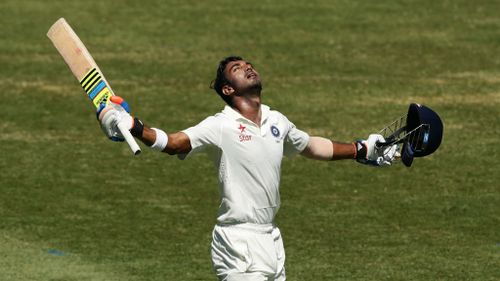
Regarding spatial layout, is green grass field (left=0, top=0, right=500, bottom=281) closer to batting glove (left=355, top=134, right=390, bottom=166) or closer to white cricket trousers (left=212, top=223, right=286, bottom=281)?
batting glove (left=355, top=134, right=390, bottom=166)

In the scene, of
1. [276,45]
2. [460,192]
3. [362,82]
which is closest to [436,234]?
[460,192]

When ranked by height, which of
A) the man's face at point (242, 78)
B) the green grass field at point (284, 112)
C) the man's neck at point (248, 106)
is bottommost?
the green grass field at point (284, 112)

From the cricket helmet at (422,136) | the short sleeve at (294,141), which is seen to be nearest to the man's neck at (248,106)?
the short sleeve at (294,141)

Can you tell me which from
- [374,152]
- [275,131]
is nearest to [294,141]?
[275,131]

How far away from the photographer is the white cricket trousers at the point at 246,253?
29.8ft

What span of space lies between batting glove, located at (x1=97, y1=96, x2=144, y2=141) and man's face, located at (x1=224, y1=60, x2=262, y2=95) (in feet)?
2.50

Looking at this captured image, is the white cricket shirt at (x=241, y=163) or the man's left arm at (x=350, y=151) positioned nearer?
the white cricket shirt at (x=241, y=163)

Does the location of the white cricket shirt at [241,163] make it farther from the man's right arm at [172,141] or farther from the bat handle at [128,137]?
the bat handle at [128,137]

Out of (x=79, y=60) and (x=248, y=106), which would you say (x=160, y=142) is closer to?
(x=248, y=106)

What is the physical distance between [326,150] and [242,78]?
3.13 feet

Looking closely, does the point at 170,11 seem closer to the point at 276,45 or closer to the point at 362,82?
the point at 276,45

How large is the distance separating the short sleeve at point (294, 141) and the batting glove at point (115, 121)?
1.17 metres

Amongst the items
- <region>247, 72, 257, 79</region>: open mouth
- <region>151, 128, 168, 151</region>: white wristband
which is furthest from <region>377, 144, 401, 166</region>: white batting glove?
<region>151, 128, 168, 151</region>: white wristband

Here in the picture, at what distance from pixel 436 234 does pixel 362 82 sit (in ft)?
19.8
